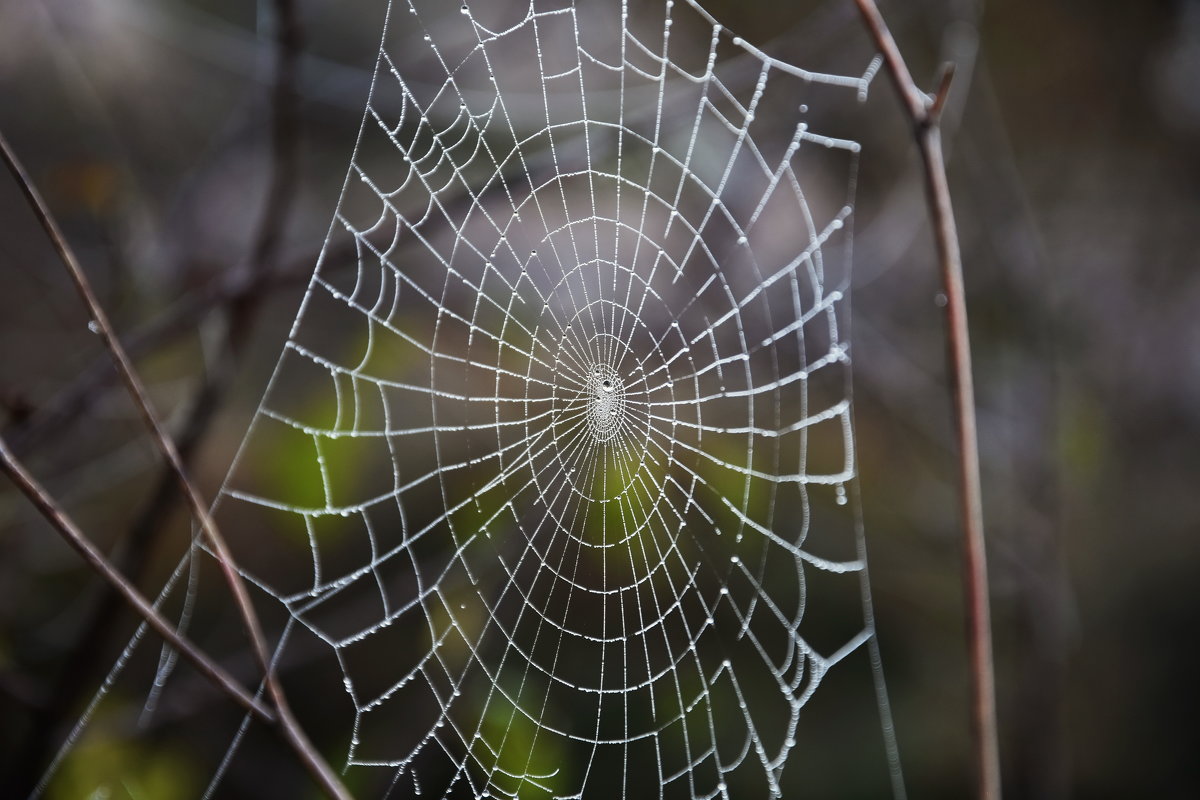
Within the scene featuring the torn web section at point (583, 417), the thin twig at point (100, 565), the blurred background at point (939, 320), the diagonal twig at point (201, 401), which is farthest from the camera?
the blurred background at point (939, 320)

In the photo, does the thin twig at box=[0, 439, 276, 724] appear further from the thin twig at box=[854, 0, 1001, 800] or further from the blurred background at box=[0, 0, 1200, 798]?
the blurred background at box=[0, 0, 1200, 798]

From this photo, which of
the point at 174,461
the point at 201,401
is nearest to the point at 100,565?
the point at 174,461

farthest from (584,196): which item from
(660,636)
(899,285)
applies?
(660,636)

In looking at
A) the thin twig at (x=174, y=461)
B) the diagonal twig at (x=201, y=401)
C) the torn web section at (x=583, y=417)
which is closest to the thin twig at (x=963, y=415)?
the thin twig at (x=174, y=461)

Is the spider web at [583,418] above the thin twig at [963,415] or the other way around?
above

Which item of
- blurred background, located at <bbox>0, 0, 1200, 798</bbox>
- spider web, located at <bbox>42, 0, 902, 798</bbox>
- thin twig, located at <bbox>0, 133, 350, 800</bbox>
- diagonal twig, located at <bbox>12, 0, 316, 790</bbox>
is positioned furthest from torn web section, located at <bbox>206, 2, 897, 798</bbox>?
thin twig, located at <bbox>0, 133, 350, 800</bbox>

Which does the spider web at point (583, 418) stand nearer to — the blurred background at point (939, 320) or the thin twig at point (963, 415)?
the blurred background at point (939, 320)

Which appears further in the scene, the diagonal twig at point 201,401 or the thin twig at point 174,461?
the diagonal twig at point 201,401
